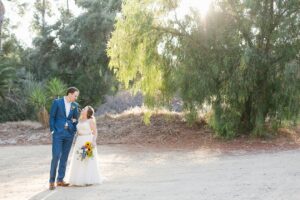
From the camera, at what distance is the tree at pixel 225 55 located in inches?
613

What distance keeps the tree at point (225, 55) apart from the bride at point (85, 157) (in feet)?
22.6

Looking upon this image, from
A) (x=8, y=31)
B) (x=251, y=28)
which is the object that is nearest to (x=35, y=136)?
(x=251, y=28)

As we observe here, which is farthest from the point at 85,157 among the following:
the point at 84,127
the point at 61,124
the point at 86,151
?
the point at 61,124

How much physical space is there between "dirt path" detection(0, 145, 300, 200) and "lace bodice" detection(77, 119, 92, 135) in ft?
3.40

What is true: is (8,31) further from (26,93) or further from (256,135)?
(256,135)

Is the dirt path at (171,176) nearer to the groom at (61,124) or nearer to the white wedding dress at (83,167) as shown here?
the white wedding dress at (83,167)

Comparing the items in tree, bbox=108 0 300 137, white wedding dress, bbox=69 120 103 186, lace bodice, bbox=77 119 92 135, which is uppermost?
tree, bbox=108 0 300 137

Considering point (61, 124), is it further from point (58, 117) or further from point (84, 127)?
point (84, 127)

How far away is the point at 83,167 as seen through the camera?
9.34 meters

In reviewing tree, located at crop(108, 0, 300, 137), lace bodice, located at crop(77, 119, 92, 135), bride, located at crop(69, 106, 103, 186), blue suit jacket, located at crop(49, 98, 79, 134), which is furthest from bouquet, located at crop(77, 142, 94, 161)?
tree, located at crop(108, 0, 300, 137)

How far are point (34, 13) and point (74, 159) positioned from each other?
3679cm

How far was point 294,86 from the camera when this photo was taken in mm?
15180

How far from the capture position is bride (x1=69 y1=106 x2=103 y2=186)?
930cm

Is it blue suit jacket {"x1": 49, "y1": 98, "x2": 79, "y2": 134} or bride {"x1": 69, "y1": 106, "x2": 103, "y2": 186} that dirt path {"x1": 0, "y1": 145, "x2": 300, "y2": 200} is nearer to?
bride {"x1": 69, "y1": 106, "x2": 103, "y2": 186}
